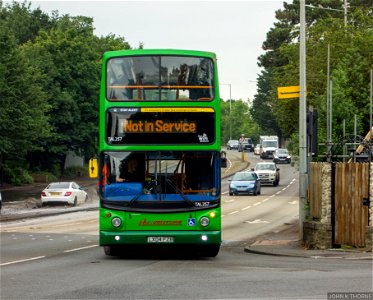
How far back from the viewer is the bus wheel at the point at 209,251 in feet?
71.5

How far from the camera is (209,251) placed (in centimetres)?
2216

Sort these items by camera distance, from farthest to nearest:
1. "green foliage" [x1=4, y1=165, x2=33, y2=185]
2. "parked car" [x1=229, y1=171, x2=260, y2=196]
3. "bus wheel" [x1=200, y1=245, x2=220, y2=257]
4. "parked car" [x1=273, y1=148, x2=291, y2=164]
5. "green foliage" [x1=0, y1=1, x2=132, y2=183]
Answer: "parked car" [x1=273, y1=148, x2=291, y2=164] < "green foliage" [x1=4, y1=165, x2=33, y2=185] < "green foliage" [x1=0, y1=1, x2=132, y2=183] < "parked car" [x1=229, y1=171, x2=260, y2=196] < "bus wheel" [x1=200, y1=245, x2=220, y2=257]

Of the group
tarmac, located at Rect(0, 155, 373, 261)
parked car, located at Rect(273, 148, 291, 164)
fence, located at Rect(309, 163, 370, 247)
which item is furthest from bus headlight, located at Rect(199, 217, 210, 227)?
parked car, located at Rect(273, 148, 291, 164)

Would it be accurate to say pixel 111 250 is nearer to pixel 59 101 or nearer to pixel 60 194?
pixel 60 194

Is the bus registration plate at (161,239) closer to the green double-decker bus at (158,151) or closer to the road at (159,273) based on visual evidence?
the green double-decker bus at (158,151)

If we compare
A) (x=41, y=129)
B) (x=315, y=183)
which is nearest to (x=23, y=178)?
(x=41, y=129)

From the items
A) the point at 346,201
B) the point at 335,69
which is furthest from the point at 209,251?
the point at 335,69

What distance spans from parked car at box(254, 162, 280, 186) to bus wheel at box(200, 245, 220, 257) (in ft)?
155

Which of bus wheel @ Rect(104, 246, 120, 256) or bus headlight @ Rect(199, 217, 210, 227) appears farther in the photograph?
bus wheel @ Rect(104, 246, 120, 256)

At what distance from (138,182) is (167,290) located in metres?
6.14

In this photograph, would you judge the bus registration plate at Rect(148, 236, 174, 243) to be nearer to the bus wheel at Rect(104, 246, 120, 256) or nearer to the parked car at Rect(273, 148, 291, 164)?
the bus wheel at Rect(104, 246, 120, 256)

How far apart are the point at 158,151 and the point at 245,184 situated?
38407 mm

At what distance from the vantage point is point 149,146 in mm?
20500

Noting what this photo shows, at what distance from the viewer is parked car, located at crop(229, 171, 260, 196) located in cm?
5856
